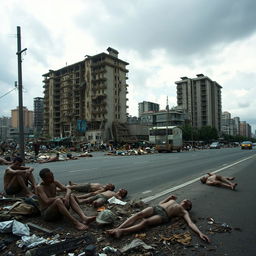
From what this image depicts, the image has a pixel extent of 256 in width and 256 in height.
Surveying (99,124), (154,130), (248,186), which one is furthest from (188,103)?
(248,186)

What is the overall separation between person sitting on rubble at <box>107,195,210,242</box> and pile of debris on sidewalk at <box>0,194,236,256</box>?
90mm

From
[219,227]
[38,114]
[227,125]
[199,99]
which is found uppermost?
[199,99]

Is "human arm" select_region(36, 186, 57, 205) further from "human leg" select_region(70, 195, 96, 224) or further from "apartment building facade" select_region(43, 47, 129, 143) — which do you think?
"apartment building facade" select_region(43, 47, 129, 143)

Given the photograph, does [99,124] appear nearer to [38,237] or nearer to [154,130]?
[154,130]

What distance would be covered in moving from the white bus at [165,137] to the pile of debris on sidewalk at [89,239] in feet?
108

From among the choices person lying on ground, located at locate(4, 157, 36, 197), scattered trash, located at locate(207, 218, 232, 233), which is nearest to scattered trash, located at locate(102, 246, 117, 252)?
scattered trash, located at locate(207, 218, 232, 233)

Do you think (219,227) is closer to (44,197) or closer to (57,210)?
(57,210)

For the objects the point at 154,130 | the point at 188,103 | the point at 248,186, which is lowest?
the point at 248,186

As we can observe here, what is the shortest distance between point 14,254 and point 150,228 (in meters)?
2.30

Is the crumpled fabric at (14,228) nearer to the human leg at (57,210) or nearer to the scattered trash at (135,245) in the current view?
the human leg at (57,210)

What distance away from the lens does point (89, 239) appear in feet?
13.9

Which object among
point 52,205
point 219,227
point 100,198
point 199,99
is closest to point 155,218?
point 219,227

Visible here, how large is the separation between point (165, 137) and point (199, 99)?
317 feet

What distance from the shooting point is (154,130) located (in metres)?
39.4
